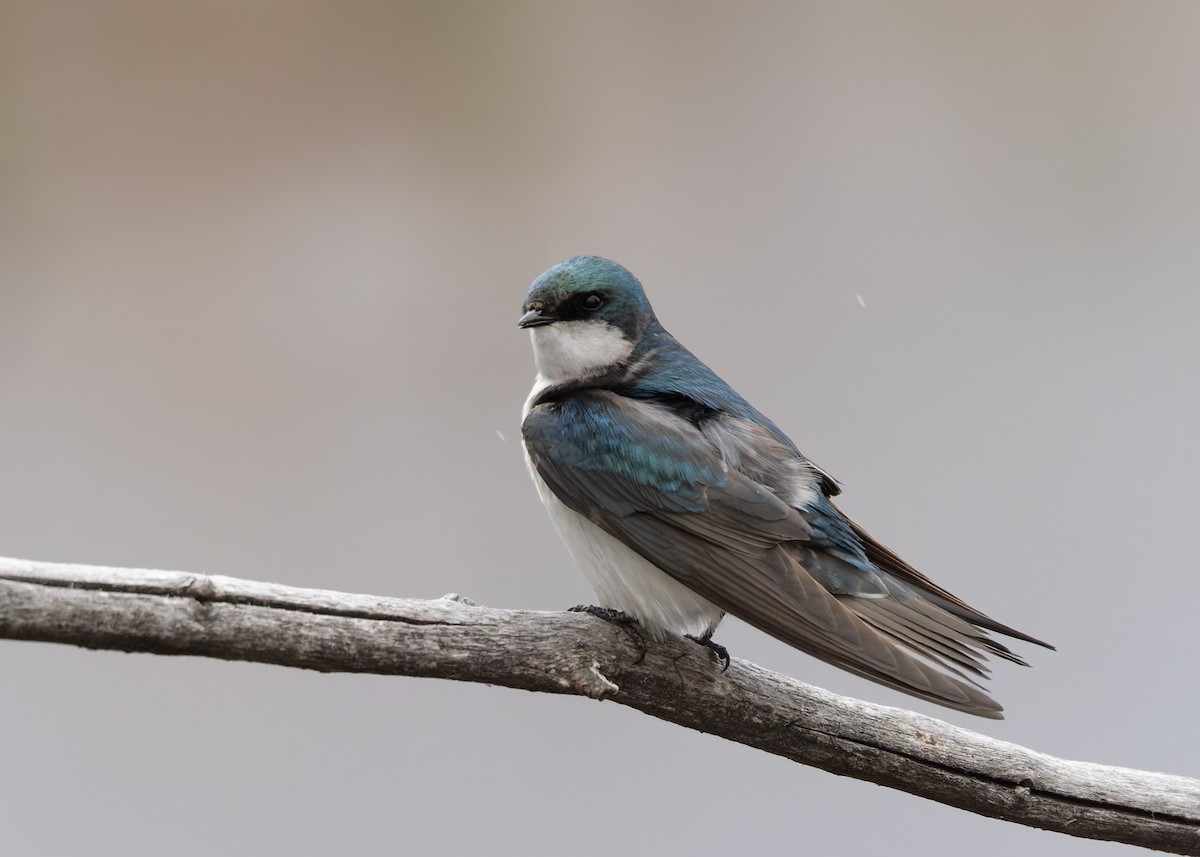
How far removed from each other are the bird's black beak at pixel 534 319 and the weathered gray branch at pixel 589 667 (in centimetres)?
35

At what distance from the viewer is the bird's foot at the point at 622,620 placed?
109 cm

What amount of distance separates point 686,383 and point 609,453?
0.15 metres

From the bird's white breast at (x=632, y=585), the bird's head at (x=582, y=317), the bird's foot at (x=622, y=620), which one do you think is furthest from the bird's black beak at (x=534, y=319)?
the bird's foot at (x=622, y=620)

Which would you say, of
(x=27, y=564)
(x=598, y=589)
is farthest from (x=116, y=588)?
(x=598, y=589)

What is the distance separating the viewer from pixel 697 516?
1.14 metres

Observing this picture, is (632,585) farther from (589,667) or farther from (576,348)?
(576,348)

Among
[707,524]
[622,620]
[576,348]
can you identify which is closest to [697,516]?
[707,524]

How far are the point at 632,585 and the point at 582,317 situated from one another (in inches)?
12.6

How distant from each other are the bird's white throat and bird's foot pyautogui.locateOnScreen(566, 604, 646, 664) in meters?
0.29

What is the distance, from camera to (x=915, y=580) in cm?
119

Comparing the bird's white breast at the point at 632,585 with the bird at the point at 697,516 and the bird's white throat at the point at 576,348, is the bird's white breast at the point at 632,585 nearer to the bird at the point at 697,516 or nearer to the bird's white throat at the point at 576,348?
the bird at the point at 697,516

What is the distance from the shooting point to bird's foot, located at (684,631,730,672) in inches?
43.7

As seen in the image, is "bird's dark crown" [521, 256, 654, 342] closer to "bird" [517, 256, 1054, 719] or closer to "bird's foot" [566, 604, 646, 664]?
"bird" [517, 256, 1054, 719]

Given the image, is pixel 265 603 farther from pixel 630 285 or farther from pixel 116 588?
pixel 630 285
